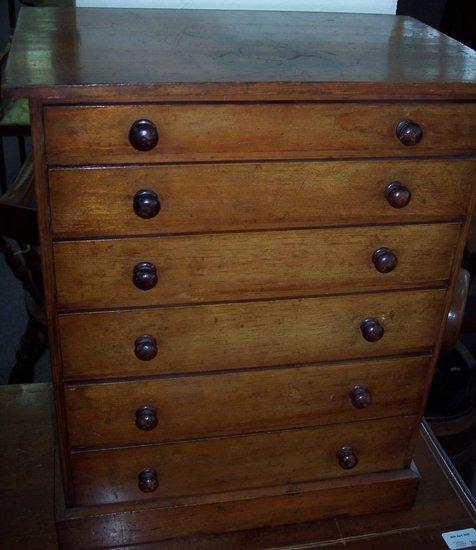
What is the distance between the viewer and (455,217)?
1.40 meters

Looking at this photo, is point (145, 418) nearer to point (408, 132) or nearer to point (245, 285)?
point (245, 285)

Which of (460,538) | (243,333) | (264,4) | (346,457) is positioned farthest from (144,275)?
(460,538)

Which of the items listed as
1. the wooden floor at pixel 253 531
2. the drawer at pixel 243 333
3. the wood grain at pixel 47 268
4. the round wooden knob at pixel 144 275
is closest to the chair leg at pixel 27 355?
the wooden floor at pixel 253 531

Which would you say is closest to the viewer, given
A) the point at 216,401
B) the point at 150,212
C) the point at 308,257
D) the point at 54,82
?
the point at 54,82

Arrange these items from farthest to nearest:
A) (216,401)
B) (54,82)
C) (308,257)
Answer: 1. (216,401)
2. (308,257)
3. (54,82)

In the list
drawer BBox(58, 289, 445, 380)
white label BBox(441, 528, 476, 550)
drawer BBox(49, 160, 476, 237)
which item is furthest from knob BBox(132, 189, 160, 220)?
white label BBox(441, 528, 476, 550)

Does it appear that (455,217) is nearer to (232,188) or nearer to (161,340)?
(232,188)

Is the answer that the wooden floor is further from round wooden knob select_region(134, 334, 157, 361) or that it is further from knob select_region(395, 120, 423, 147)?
knob select_region(395, 120, 423, 147)

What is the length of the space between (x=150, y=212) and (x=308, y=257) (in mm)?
332

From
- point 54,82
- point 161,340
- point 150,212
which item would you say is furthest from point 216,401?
point 54,82

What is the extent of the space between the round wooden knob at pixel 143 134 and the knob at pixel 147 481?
2.40 feet

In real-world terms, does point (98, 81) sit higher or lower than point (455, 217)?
higher

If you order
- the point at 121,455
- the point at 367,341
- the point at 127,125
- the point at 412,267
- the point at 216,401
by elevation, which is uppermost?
the point at 127,125

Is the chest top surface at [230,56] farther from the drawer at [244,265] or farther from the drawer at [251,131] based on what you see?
the drawer at [244,265]
